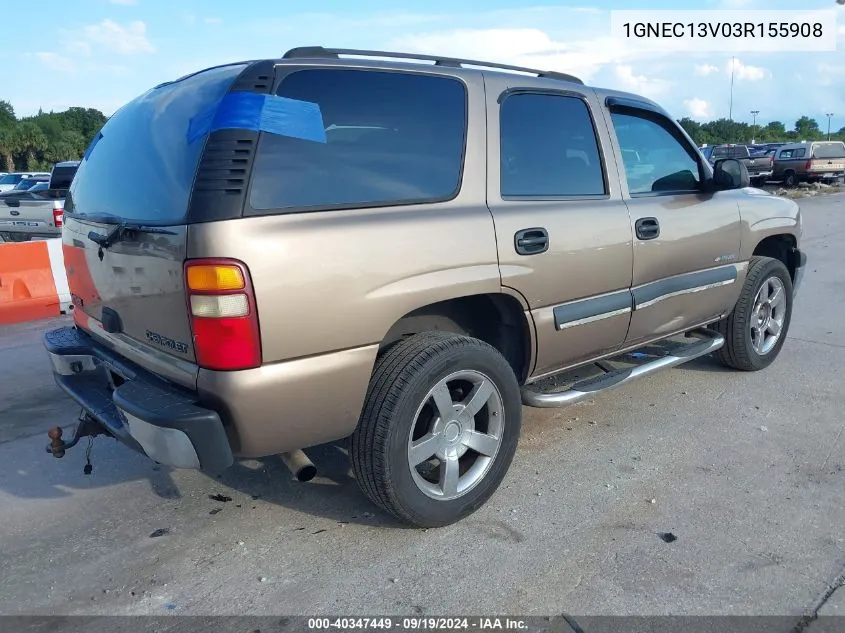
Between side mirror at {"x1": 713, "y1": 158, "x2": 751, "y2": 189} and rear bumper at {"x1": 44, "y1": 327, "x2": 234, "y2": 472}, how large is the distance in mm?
3366

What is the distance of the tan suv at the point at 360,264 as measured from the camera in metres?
2.53

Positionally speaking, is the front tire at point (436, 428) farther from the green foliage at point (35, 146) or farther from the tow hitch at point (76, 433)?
the green foliage at point (35, 146)

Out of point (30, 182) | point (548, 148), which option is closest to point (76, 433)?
point (548, 148)

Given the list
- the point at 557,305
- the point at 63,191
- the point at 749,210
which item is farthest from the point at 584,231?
the point at 63,191

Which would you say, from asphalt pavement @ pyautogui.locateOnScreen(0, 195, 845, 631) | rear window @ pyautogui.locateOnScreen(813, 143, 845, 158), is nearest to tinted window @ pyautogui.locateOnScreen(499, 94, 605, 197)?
asphalt pavement @ pyautogui.locateOnScreen(0, 195, 845, 631)

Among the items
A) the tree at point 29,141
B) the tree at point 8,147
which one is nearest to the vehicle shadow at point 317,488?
the tree at point 29,141

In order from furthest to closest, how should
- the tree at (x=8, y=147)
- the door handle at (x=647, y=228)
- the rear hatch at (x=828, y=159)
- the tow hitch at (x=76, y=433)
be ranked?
the tree at (x=8, y=147), the rear hatch at (x=828, y=159), the door handle at (x=647, y=228), the tow hitch at (x=76, y=433)

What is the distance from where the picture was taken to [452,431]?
10.3 ft

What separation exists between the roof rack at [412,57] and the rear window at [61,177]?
9948 mm

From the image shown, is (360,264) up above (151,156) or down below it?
below

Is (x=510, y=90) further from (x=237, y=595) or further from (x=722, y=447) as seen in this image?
(x=237, y=595)

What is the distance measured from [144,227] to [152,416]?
0.72 metres

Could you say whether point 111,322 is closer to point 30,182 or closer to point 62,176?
point 62,176

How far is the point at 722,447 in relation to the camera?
3934 millimetres
